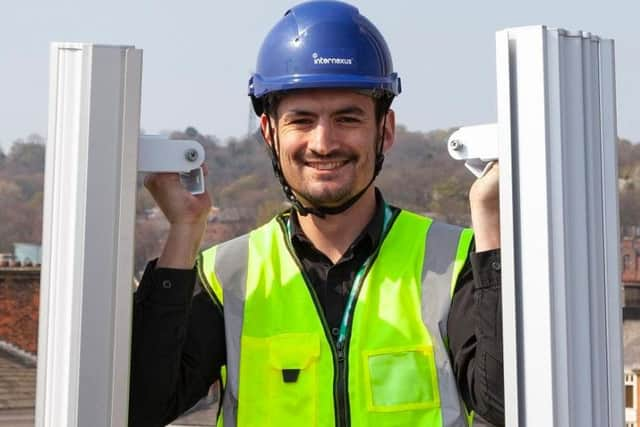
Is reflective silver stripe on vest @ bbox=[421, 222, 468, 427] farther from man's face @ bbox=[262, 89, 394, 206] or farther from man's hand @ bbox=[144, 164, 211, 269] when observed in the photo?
man's hand @ bbox=[144, 164, 211, 269]

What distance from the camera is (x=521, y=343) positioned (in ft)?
7.98

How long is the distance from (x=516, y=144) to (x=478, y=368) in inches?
32.9

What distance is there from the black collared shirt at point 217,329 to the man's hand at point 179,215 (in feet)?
0.16

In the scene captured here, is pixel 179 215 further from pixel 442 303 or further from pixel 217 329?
pixel 442 303

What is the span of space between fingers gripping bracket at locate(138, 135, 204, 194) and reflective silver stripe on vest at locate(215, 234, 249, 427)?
0.76m

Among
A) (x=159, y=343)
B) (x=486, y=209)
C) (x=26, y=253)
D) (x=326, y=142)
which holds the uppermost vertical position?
(x=26, y=253)

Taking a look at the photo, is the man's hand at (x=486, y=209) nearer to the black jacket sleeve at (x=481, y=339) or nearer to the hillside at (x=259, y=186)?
the black jacket sleeve at (x=481, y=339)

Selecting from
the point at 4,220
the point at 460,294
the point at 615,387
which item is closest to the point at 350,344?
the point at 460,294

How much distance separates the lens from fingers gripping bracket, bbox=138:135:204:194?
2.64 metres

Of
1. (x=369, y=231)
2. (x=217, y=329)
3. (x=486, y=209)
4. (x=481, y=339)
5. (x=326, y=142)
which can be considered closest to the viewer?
(x=486, y=209)

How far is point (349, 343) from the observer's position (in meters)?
3.34

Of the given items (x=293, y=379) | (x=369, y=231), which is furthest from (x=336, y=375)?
(x=369, y=231)

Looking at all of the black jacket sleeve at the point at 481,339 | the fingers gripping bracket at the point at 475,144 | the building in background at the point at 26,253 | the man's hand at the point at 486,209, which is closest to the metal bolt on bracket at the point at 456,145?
the fingers gripping bracket at the point at 475,144

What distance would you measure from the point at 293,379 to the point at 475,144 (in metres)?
1.10
